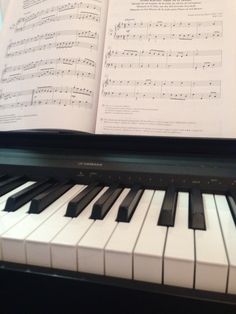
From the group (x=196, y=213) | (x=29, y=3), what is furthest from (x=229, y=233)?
(x=29, y=3)

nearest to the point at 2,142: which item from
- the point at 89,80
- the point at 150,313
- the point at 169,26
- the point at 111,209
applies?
the point at 89,80

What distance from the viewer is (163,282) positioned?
56 cm

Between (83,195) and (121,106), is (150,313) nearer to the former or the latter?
(83,195)

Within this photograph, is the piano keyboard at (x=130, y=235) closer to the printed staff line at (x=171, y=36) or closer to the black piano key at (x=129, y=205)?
the black piano key at (x=129, y=205)

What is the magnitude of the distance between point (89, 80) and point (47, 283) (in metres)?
0.57

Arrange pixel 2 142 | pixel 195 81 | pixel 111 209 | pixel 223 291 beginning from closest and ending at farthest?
pixel 223 291 → pixel 111 209 → pixel 195 81 → pixel 2 142

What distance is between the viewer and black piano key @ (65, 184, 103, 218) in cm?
71

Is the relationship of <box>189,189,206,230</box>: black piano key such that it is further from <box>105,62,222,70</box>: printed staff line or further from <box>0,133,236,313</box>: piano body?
<box>105,62,222,70</box>: printed staff line

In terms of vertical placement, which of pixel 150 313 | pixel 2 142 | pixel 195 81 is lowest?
pixel 150 313

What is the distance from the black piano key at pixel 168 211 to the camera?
656mm

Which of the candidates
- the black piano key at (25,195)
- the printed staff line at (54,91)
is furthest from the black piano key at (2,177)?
the printed staff line at (54,91)

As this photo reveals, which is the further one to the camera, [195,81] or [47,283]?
[195,81]

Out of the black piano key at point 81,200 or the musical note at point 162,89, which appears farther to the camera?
the musical note at point 162,89

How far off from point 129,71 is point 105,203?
0.41m
